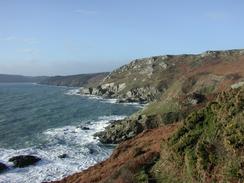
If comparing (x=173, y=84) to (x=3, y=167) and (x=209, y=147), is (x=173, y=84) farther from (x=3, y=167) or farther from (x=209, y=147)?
(x=209, y=147)

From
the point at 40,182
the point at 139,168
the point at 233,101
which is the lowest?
the point at 40,182

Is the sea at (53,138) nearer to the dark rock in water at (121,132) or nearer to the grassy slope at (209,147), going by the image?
the dark rock in water at (121,132)

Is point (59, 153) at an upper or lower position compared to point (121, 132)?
lower

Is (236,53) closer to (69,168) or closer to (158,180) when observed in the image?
(69,168)

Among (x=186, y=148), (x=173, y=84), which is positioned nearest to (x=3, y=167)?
(x=186, y=148)

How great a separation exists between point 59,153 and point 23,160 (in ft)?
19.6

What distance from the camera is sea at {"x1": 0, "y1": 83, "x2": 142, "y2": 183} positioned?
1691 inches

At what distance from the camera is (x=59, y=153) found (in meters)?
50.8

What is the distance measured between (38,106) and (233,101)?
8746 cm

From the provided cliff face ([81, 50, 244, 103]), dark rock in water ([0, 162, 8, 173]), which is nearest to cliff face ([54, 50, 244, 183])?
dark rock in water ([0, 162, 8, 173])

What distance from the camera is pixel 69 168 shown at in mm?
43312

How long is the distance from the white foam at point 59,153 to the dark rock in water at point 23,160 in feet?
2.22

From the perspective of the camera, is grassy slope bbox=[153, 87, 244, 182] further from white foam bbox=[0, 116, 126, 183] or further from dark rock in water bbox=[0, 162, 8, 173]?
dark rock in water bbox=[0, 162, 8, 173]

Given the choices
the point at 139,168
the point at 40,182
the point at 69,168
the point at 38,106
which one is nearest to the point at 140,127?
the point at 69,168
